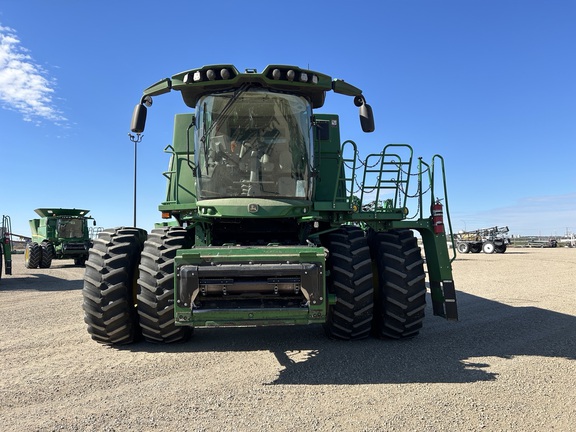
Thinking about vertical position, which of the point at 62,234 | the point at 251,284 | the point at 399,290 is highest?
the point at 62,234

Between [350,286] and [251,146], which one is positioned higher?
[251,146]

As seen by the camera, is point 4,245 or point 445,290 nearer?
point 445,290

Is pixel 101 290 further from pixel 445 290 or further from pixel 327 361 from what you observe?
pixel 445 290

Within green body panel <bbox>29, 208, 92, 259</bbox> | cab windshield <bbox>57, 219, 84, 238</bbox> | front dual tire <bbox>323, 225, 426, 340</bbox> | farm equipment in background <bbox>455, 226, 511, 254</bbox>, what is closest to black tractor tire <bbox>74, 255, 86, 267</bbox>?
green body panel <bbox>29, 208, 92, 259</bbox>

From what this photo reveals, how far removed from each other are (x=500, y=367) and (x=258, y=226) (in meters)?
3.35

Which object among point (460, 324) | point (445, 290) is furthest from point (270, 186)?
point (460, 324)

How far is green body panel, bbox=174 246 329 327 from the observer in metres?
4.41

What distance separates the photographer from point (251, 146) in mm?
5461

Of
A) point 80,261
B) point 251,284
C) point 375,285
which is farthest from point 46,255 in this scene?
point 251,284

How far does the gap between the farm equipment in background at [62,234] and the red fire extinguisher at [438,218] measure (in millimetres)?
21665

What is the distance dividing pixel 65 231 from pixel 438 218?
75.2 ft

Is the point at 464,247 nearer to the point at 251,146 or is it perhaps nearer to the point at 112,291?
the point at 251,146

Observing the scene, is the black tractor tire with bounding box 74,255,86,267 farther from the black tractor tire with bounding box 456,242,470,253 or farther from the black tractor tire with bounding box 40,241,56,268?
the black tractor tire with bounding box 456,242,470,253

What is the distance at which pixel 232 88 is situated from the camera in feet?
17.4
